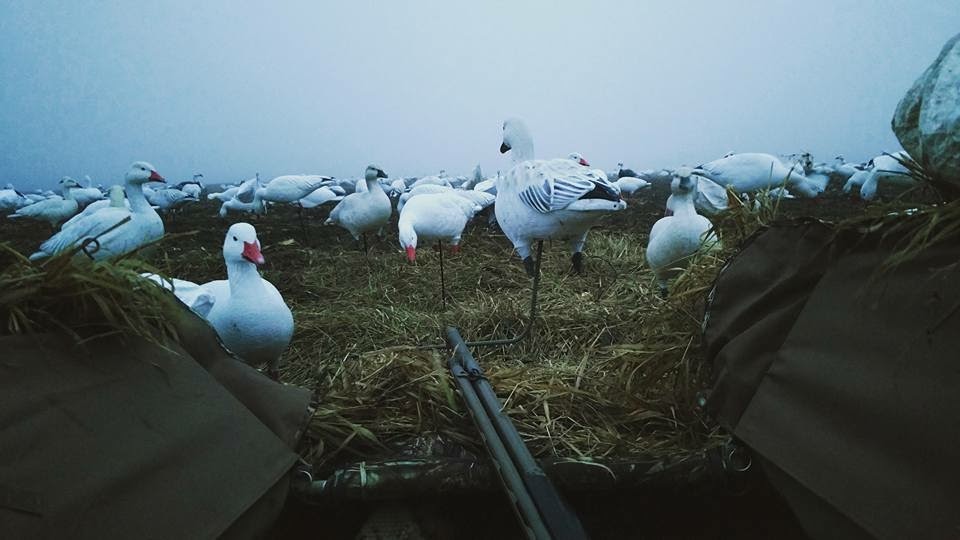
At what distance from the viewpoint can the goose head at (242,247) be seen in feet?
7.59

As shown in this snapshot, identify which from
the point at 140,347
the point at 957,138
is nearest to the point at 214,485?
the point at 140,347

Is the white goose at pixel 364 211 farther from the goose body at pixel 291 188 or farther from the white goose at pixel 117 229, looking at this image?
the goose body at pixel 291 188

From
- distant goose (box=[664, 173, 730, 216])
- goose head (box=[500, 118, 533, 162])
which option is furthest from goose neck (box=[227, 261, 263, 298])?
distant goose (box=[664, 173, 730, 216])

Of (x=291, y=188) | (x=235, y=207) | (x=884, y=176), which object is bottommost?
(x=235, y=207)

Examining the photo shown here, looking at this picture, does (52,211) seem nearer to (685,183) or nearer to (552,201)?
(552,201)

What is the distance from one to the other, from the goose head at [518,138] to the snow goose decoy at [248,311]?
6.72 ft

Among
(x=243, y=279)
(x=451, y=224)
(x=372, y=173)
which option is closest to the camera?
(x=243, y=279)

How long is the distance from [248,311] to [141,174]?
4823 millimetres

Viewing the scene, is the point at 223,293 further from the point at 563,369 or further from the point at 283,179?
the point at 283,179

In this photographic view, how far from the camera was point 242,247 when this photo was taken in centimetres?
232

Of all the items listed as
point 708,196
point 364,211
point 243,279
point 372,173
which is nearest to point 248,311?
point 243,279

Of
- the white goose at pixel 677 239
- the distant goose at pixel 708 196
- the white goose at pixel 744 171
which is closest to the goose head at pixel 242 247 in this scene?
the white goose at pixel 677 239

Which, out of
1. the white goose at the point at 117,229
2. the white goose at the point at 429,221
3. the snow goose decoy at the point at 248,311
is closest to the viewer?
the snow goose decoy at the point at 248,311

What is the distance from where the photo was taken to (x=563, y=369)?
7.79ft
